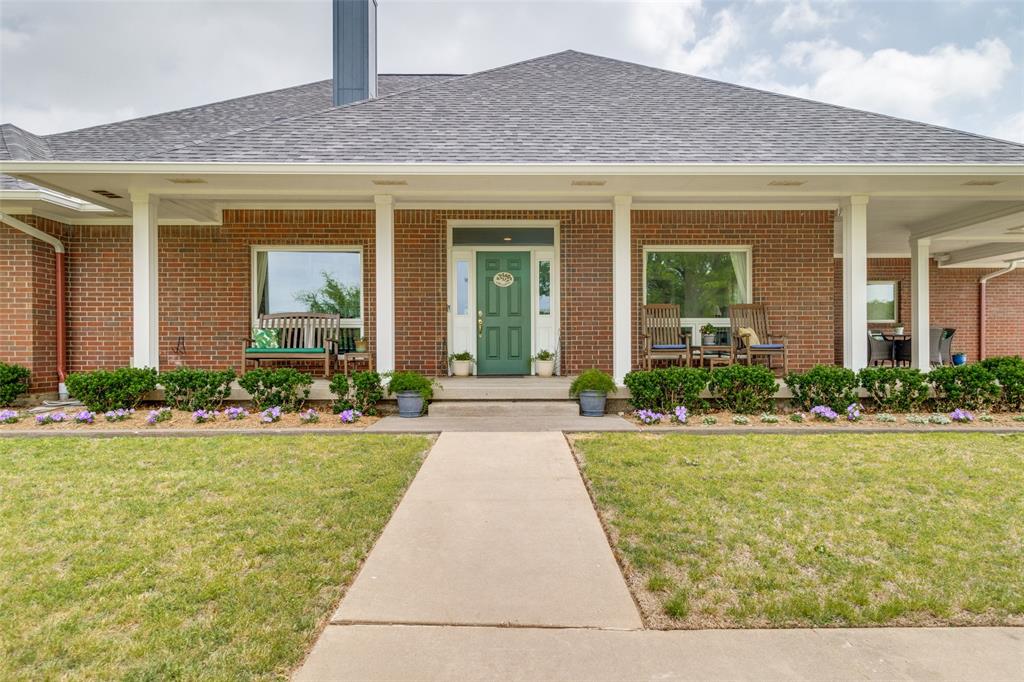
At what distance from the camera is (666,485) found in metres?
3.89

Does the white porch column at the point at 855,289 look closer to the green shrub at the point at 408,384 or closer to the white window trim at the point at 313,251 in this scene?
the green shrub at the point at 408,384

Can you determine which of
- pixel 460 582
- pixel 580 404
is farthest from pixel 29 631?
pixel 580 404

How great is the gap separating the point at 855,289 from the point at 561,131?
4348 millimetres

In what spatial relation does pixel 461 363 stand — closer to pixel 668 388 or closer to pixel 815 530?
pixel 668 388

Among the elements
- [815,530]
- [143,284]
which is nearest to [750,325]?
[815,530]

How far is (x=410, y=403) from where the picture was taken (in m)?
6.50

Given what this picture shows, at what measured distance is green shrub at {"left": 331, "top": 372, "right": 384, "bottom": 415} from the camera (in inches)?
256

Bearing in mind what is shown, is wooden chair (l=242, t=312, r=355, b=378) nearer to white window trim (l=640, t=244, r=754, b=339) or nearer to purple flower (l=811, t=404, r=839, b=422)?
white window trim (l=640, t=244, r=754, b=339)

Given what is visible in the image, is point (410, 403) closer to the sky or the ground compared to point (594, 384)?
closer to the ground

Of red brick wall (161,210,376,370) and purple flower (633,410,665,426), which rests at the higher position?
red brick wall (161,210,376,370)

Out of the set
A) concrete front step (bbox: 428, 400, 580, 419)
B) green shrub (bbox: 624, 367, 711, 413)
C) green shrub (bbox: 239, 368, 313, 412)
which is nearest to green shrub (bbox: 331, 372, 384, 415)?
green shrub (bbox: 239, 368, 313, 412)

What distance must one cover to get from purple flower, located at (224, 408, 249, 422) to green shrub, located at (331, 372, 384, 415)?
1.00m

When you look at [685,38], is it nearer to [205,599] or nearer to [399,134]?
[399,134]

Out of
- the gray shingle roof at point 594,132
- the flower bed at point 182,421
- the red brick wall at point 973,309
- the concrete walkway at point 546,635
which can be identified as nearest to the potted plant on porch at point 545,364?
the flower bed at point 182,421
